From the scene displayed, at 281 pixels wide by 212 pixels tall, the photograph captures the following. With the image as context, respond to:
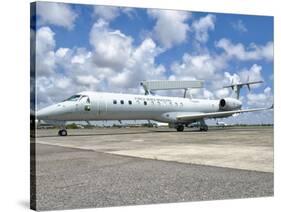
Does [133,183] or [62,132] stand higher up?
[62,132]

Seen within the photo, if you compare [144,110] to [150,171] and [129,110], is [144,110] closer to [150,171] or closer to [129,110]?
[129,110]

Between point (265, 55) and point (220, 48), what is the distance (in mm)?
1408

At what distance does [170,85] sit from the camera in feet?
34.1

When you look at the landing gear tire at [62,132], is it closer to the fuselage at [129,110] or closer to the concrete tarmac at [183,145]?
the concrete tarmac at [183,145]

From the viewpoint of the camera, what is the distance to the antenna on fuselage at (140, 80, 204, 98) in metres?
10.2

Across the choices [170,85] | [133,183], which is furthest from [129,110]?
[133,183]

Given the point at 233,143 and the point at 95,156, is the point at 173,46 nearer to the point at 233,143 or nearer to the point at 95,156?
the point at 95,156

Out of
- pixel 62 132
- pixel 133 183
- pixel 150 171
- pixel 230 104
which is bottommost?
pixel 133 183

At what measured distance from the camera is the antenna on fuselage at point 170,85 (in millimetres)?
10160

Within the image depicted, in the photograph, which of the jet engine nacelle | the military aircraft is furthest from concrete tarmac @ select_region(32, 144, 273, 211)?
the military aircraft

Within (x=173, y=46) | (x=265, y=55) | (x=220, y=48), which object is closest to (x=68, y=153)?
(x=173, y=46)

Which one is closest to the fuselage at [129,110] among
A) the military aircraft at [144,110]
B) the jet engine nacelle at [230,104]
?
the military aircraft at [144,110]

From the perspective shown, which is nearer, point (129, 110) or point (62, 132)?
point (62, 132)

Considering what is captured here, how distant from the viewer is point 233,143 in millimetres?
13000
